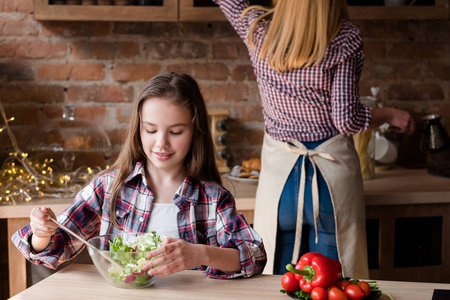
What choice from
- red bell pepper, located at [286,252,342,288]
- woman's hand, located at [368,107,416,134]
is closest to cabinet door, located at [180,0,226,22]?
woman's hand, located at [368,107,416,134]

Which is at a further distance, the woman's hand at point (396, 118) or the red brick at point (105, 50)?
the red brick at point (105, 50)

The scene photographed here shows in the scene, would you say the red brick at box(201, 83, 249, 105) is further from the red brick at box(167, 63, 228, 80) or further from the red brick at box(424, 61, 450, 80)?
the red brick at box(424, 61, 450, 80)

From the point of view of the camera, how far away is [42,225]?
1.31 m

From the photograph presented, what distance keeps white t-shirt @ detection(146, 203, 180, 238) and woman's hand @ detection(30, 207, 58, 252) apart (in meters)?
0.26

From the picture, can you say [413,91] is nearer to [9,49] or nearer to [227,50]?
[227,50]

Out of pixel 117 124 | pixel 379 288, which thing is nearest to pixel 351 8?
pixel 117 124

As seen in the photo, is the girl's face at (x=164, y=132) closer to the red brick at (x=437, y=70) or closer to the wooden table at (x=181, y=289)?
the wooden table at (x=181, y=289)

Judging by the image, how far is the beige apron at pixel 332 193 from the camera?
198 centimetres

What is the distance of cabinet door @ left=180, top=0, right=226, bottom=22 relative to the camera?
245 cm

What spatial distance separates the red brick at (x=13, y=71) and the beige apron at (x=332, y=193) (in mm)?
1204

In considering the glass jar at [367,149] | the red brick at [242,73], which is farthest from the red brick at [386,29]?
the red brick at [242,73]

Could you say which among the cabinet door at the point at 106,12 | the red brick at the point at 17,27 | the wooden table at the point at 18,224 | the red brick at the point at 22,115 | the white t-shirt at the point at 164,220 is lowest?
the wooden table at the point at 18,224

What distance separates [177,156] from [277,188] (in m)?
0.60

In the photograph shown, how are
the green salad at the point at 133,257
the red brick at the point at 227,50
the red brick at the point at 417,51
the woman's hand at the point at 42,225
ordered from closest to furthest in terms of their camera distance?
the green salad at the point at 133,257
the woman's hand at the point at 42,225
the red brick at the point at 227,50
the red brick at the point at 417,51
